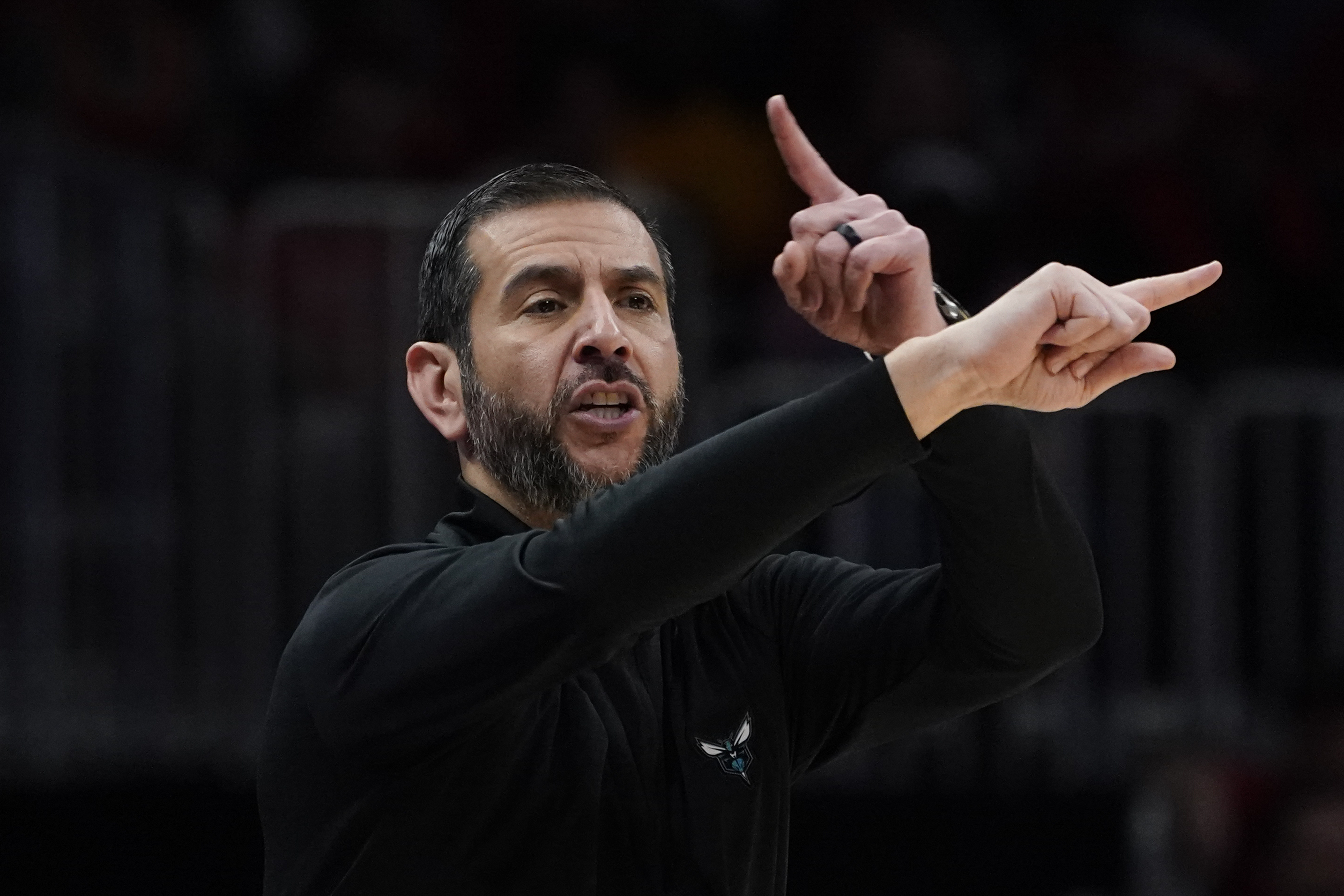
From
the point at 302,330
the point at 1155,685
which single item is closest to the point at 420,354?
the point at 302,330

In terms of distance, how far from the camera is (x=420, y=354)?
3135 mm

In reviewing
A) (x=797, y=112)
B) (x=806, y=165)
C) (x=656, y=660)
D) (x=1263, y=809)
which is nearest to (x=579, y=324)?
(x=806, y=165)

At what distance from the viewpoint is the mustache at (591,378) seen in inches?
111

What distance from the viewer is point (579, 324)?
2840 millimetres

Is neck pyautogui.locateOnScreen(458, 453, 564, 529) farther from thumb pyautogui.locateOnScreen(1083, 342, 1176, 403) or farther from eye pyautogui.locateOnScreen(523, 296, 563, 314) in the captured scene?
thumb pyautogui.locateOnScreen(1083, 342, 1176, 403)

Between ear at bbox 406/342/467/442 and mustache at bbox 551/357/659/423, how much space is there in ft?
0.86

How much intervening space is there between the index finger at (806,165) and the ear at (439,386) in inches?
25.9

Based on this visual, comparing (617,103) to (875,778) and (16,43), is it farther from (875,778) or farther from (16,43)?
(875,778)

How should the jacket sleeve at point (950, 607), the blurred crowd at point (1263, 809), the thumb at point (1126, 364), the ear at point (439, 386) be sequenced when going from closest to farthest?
the thumb at point (1126, 364) < the jacket sleeve at point (950, 607) < the ear at point (439, 386) < the blurred crowd at point (1263, 809)

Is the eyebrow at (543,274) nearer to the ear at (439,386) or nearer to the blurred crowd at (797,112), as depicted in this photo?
the ear at (439,386)

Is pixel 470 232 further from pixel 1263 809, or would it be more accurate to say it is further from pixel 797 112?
pixel 797 112

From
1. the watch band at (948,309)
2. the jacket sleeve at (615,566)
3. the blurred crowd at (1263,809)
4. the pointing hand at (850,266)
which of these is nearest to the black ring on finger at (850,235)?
the pointing hand at (850,266)

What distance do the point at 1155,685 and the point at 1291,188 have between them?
2574 millimetres

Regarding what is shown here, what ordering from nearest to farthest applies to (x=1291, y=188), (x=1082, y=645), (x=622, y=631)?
1. (x=622, y=631)
2. (x=1082, y=645)
3. (x=1291, y=188)
